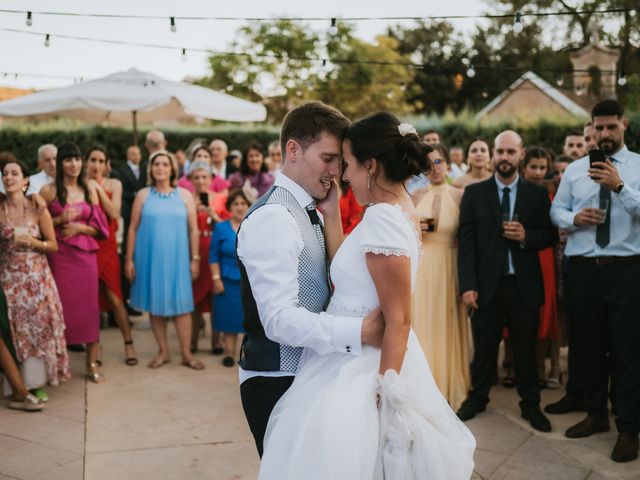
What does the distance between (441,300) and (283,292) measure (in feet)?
10.6

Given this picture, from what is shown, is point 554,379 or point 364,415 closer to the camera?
point 364,415

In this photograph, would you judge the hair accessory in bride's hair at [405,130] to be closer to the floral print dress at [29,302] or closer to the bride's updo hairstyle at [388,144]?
the bride's updo hairstyle at [388,144]

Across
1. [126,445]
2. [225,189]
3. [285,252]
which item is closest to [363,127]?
[285,252]

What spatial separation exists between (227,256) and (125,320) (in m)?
1.16

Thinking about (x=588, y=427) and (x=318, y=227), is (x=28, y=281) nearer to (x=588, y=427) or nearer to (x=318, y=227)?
(x=318, y=227)

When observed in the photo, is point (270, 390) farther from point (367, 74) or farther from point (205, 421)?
point (367, 74)

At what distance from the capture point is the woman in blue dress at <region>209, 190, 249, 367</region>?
6.48 m

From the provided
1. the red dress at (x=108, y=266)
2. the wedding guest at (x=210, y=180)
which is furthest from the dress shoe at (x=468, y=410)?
the wedding guest at (x=210, y=180)

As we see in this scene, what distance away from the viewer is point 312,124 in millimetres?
2354

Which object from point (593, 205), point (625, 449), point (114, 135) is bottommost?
point (625, 449)

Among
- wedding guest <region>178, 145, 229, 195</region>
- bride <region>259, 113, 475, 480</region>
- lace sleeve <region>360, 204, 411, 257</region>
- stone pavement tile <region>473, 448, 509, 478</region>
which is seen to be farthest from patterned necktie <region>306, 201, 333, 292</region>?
wedding guest <region>178, 145, 229, 195</region>

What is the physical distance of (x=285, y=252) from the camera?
2.18 meters

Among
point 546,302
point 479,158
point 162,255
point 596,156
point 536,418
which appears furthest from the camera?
point 162,255

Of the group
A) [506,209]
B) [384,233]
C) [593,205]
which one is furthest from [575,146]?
[384,233]
